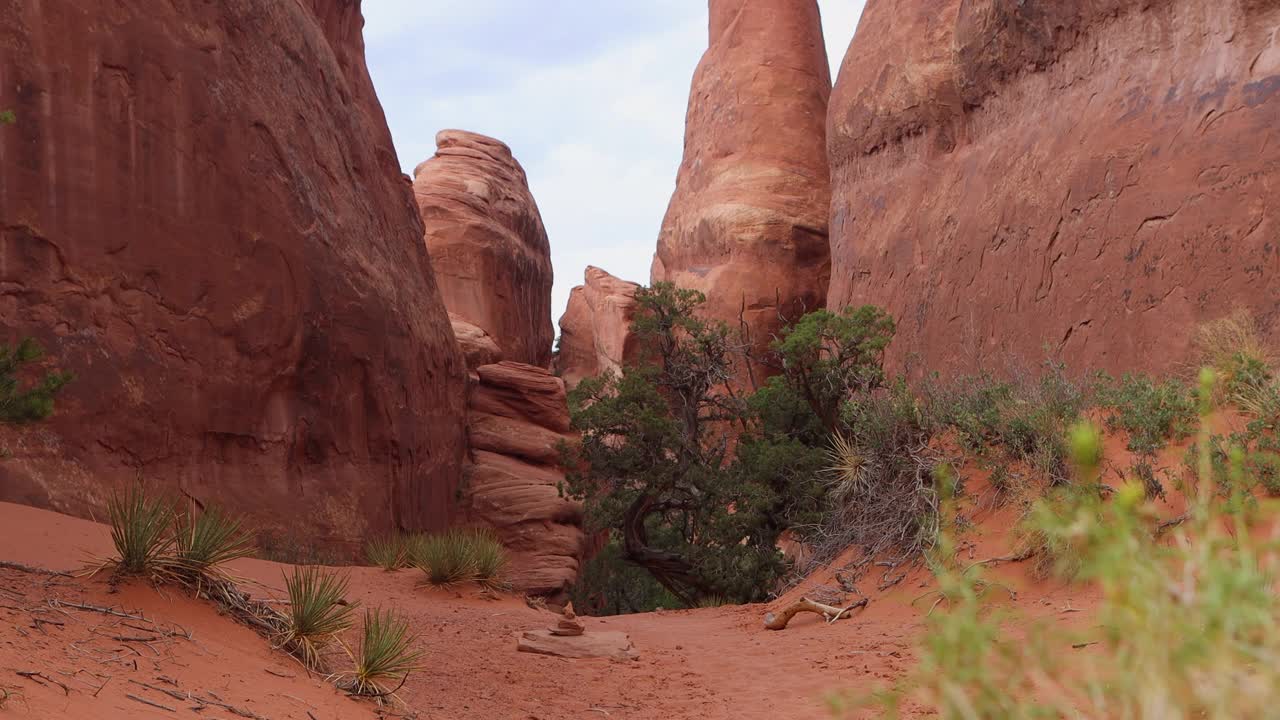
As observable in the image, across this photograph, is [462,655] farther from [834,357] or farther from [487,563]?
[834,357]

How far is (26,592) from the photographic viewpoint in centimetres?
551

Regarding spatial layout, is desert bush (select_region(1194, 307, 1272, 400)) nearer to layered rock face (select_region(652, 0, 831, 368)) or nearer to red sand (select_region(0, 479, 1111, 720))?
red sand (select_region(0, 479, 1111, 720))

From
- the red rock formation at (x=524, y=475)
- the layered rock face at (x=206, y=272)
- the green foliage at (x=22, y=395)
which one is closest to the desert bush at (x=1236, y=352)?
the green foliage at (x=22, y=395)

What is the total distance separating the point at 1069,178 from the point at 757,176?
12.8m

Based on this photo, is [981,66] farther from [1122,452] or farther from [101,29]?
[101,29]

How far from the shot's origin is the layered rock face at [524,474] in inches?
663

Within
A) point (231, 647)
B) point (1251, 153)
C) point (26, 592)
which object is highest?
point (1251, 153)

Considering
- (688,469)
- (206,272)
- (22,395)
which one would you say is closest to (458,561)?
(206,272)

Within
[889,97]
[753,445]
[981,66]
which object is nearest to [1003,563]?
[753,445]

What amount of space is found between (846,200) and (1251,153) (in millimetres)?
11100

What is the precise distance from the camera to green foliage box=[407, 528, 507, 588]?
12141 mm

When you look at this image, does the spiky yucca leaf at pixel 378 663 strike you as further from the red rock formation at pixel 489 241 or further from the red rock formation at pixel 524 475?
the red rock formation at pixel 489 241

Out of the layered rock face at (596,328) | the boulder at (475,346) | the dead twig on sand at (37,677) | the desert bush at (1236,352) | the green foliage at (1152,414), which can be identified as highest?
the layered rock face at (596,328)

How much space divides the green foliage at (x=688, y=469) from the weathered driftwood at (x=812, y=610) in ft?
14.5
